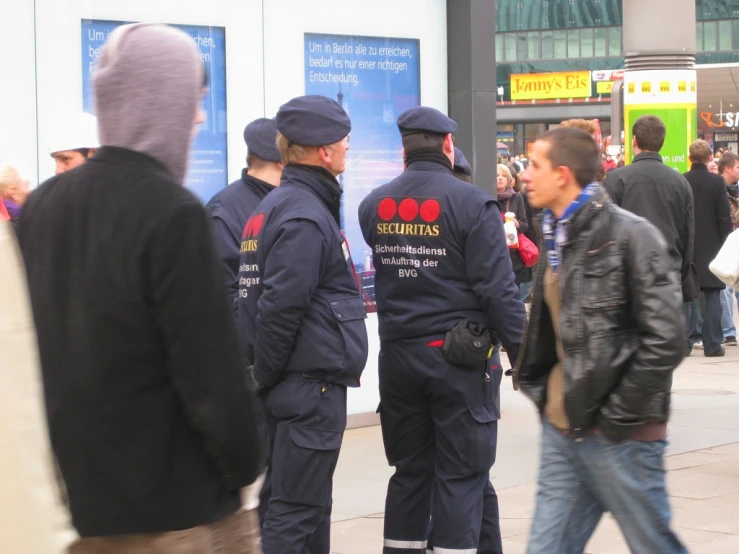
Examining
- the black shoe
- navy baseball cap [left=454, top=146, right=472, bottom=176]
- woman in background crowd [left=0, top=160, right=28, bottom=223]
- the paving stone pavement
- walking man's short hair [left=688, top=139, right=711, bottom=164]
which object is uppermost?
walking man's short hair [left=688, top=139, right=711, bottom=164]

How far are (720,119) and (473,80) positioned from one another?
4640 centimetres

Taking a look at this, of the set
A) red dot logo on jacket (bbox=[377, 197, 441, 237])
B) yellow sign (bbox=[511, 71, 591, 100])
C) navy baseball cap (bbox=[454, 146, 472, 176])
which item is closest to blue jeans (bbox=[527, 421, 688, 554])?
red dot logo on jacket (bbox=[377, 197, 441, 237])

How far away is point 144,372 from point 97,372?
88 millimetres

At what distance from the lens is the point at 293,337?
466 centimetres

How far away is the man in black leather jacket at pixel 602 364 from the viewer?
3.89 metres

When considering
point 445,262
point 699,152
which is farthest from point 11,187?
point 699,152

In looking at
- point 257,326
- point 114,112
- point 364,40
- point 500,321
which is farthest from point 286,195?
A: point 364,40

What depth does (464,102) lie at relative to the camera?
916 cm

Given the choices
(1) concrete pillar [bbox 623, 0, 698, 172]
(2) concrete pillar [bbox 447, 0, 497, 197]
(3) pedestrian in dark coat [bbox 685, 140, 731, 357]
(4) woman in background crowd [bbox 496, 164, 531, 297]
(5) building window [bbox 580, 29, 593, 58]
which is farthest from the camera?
(5) building window [bbox 580, 29, 593, 58]

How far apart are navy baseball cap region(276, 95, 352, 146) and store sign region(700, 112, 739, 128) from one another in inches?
1952

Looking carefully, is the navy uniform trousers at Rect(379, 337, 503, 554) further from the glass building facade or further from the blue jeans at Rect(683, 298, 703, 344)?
the glass building facade

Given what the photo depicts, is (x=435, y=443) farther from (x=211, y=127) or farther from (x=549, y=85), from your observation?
(x=549, y=85)

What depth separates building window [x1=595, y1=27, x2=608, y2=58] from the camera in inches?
2783

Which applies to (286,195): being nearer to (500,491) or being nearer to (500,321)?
(500,321)
